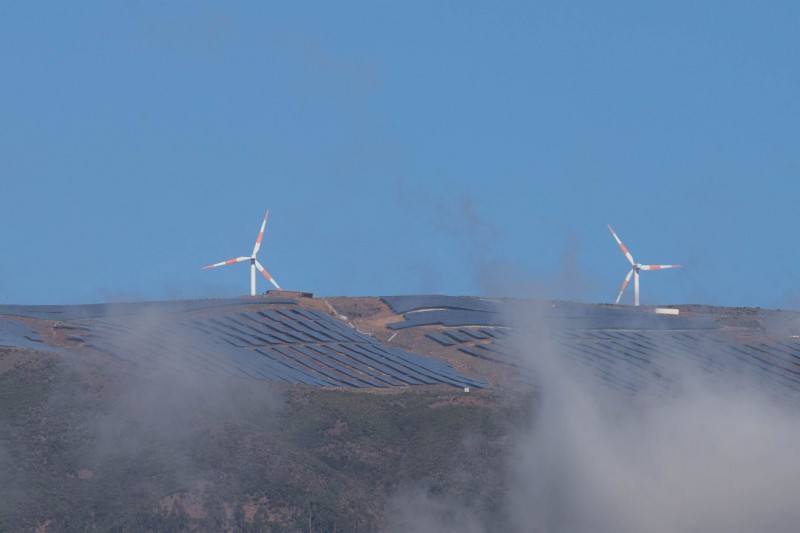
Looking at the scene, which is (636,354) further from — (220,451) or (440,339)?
(220,451)

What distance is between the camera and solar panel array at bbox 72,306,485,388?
352ft

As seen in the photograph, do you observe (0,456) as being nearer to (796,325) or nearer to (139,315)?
(139,315)

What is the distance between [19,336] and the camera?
109m

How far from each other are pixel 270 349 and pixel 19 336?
20.8m

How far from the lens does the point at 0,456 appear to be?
84.1m

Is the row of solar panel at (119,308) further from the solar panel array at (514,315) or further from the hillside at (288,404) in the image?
the solar panel array at (514,315)

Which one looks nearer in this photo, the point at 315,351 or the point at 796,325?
the point at 315,351

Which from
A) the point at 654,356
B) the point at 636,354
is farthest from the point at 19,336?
the point at 654,356

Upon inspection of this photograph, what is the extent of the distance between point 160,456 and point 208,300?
145 ft

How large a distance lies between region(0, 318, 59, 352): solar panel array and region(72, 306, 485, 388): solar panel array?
4015 mm

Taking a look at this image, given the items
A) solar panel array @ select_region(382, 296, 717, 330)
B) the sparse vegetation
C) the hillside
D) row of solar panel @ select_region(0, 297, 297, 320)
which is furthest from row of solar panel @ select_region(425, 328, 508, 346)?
the sparse vegetation

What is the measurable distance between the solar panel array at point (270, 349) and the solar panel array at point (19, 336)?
402 centimetres

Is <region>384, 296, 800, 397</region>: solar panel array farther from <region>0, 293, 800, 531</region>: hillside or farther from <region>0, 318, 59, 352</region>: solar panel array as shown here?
<region>0, 318, 59, 352</region>: solar panel array

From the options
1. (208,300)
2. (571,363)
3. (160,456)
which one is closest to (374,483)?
(160,456)
